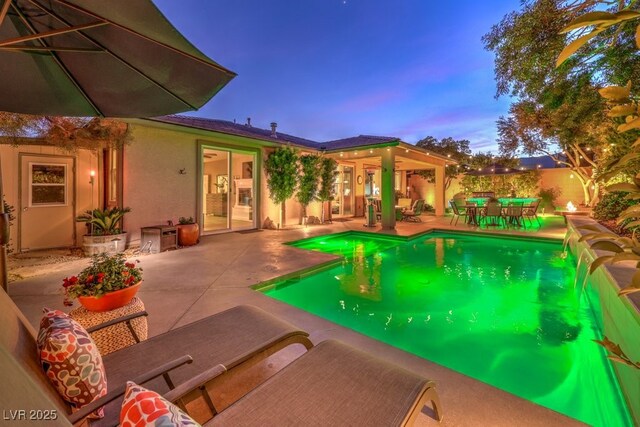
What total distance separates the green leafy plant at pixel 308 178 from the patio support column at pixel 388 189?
260 centimetres

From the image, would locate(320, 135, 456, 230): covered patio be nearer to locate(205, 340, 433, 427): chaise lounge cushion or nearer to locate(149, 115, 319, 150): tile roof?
locate(149, 115, 319, 150): tile roof

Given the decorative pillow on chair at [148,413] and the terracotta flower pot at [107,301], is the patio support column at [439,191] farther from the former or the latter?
the decorative pillow on chair at [148,413]

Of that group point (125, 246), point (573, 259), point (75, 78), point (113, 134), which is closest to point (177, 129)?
point (113, 134)

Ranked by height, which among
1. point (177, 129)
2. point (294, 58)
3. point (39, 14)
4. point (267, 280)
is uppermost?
point (294, 58)

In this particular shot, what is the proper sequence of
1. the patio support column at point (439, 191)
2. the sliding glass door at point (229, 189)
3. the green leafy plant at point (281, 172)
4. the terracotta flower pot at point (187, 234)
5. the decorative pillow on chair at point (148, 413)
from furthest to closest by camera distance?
the patio support column at point (439, 191) → the green leafy plant at point (281, 172) → the sliding glass door at point (229, 189) → the terracotta flower pot at point (187, 234) → the decorative pillow on chair at point (148, 413)

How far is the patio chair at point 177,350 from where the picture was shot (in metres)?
1.35

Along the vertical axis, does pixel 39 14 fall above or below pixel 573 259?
above

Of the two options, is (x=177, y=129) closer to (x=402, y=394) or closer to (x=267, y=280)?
(x=267, y=280)

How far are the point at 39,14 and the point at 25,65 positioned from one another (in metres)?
0.60

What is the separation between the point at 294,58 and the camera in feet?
64.4

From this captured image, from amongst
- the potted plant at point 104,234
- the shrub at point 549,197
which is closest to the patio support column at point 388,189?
the potted plant at point 104,234

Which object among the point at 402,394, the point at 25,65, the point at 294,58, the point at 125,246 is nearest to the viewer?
the point at 402,394

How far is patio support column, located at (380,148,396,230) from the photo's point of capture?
981 cm

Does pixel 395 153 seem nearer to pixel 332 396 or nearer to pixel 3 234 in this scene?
pixel 332 396
